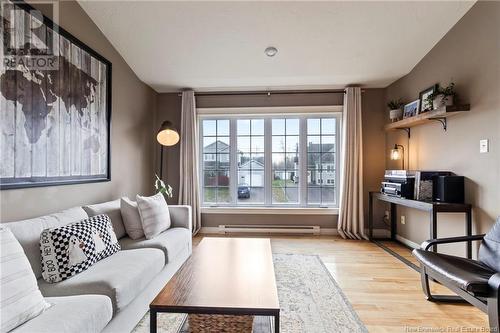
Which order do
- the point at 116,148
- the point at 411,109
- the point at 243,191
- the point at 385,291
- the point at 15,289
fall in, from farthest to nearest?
the point at 243,191, the point at 411,109, the point at 116,148, the point at 385,291, the point at 15,289

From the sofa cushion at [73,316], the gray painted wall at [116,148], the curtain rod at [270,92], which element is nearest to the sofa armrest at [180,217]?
the gray painted wall at [116,148]

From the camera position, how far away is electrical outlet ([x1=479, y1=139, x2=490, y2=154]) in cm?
237

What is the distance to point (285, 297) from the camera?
7.21ft

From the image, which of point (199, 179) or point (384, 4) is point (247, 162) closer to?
point (199, 179)

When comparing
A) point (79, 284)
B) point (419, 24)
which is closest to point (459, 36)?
point (419, 24)

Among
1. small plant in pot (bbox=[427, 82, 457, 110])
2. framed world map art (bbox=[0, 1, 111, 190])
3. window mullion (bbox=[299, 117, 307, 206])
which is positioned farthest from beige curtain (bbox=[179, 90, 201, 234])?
small plant in pot (bbox=[427, 82, 457, 110])

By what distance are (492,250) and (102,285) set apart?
2.69 metres

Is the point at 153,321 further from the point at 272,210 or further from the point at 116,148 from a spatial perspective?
the point at 272,210

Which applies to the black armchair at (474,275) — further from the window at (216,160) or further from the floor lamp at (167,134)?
the floor lamp at (167,134)

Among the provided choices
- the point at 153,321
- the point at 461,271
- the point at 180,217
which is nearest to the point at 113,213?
the point at 180,217

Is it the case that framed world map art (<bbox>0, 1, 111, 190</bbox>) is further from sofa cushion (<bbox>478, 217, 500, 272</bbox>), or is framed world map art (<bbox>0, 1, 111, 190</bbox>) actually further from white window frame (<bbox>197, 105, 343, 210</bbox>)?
sofa cushion (<bbox>478, 217, 500, 272</bbox>)

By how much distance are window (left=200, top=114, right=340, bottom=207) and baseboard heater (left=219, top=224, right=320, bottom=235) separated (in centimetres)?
36

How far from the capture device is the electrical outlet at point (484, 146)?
2365mm

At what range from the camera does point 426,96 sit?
3.03m
